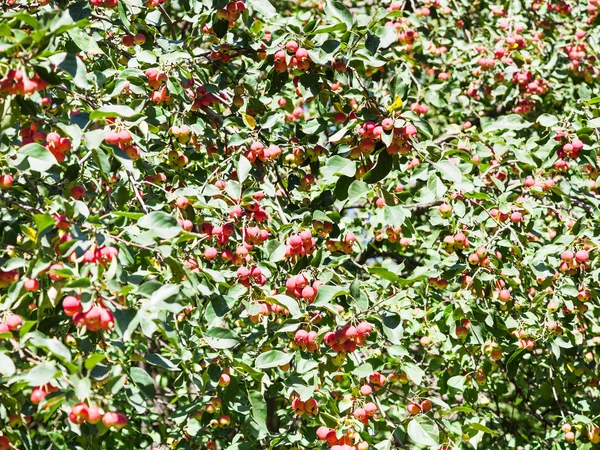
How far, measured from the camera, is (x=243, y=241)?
2467mm

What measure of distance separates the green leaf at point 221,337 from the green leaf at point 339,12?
1.09 metres

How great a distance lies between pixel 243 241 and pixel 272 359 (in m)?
0.39

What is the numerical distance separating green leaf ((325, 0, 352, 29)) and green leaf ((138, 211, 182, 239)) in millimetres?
925

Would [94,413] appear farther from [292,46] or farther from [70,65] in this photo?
[292,46]

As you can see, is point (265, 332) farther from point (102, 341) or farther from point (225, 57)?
point (225, 57)

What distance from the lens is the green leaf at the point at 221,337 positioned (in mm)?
2402

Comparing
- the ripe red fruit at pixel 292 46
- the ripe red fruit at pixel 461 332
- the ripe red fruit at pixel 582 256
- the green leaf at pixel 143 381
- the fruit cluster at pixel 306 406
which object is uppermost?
the ripe red fruit at pixel 292 46

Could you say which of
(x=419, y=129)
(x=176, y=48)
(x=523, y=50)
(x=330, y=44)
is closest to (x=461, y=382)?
(x=419, y=129)

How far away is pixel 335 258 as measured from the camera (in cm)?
260

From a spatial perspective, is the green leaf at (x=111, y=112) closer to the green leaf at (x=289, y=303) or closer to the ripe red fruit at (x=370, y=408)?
the green leaf at (x=289, y=303)

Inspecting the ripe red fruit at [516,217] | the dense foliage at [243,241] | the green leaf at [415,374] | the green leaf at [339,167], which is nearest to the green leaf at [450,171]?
the dense foliage at [243,241]

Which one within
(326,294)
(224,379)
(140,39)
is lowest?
(224,379)

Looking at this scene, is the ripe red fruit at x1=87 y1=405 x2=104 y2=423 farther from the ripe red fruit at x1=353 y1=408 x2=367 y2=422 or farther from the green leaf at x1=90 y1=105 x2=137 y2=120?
the ripe red fruit at x1=353 y1=408 x2=367 y2=422

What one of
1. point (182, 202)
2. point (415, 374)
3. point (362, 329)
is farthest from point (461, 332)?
point (182, 202)
